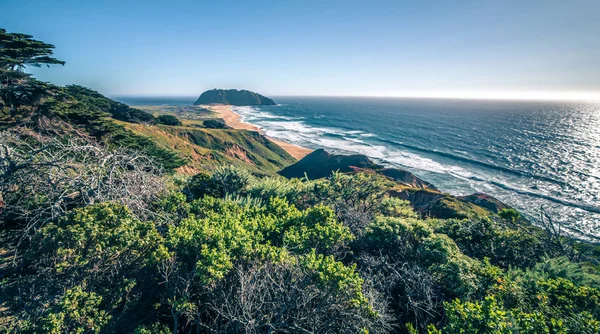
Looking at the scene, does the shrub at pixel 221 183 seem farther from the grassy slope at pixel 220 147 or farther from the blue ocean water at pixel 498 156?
the blue ocean water at pixel 498 156

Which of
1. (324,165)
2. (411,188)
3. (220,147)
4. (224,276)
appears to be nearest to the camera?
(224,276)

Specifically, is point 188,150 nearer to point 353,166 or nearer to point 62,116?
point 62,116

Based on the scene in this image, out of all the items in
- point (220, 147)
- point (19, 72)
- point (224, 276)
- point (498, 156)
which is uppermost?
point (19, 72)

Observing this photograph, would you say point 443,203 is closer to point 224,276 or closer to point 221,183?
point 221,183

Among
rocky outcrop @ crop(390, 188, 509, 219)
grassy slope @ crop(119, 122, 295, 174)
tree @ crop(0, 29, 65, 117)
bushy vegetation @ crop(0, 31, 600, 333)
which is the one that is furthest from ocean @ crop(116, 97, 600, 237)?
tree @ crop(0, 29, 65, 117)

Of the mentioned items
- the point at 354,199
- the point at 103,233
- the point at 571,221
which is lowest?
the point at 571,221

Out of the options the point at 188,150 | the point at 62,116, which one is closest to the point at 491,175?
the point at 188,150

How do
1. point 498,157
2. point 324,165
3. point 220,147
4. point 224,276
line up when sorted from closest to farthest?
point 224,276 < point 324,165 < point 220,147 < point 498,157

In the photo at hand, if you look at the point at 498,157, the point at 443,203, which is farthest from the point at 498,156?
the point at 443,203

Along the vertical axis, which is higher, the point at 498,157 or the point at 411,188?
the point at 498,157

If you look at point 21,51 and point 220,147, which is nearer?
point 21,51

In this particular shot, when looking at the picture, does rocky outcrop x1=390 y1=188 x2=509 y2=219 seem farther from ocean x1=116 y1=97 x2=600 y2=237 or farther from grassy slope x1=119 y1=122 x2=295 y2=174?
grassy slope x1=119 y1=122 x2=295 y2=174
